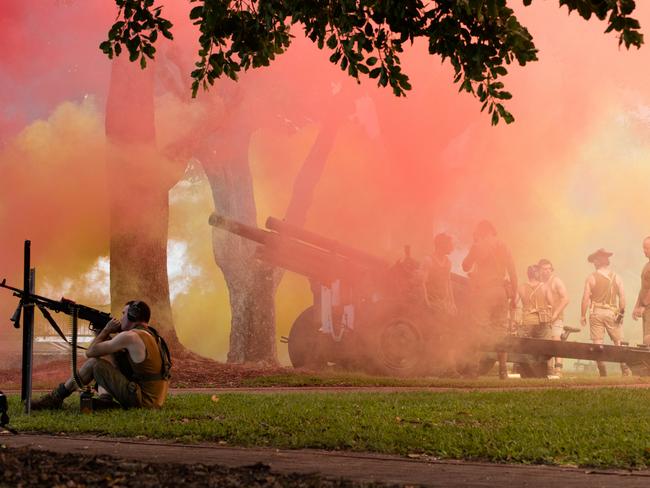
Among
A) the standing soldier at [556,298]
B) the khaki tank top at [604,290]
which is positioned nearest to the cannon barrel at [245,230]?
the standing soldier at [556,298]

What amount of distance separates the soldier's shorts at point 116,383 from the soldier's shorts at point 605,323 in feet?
37.1

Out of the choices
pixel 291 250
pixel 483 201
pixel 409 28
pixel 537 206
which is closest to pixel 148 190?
pixel 291 250

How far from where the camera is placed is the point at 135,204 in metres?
21.7

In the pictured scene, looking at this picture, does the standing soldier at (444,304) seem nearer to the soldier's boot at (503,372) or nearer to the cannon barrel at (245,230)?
the soldier's boot at (503,372)

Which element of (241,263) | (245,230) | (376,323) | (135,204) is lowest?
(376,323)

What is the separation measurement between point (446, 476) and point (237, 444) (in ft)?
7.34

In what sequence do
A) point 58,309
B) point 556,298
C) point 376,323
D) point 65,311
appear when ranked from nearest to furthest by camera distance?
point 65,311 < point 58,309 < point 376,323 < point 556,298

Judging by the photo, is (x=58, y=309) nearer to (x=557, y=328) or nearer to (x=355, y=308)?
(x=355, y=308)

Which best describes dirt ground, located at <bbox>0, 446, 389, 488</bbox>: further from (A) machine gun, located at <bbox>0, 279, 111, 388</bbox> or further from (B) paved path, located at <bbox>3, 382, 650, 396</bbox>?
(B) paved path, located at <bbox>3, 382, 650, 396</bbox>

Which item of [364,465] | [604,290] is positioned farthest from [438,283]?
[364,465]

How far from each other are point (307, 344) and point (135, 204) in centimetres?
472

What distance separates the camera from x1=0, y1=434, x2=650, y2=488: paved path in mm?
6954

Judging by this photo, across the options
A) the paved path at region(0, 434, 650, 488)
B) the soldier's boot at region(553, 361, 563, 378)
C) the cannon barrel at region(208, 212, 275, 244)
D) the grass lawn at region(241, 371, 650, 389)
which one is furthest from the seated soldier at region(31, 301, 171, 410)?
the soldier's boot at region(553, 361, 563, 378)

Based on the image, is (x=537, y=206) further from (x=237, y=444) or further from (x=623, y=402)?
(x=237, y=444)
